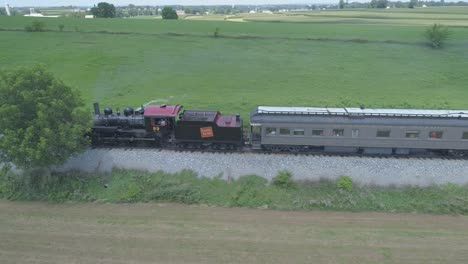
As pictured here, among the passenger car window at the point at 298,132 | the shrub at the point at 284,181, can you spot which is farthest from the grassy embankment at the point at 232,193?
the passenger car window at the point at 298,132

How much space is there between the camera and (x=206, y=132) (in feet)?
78.0

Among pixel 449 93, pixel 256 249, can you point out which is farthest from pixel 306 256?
pixel 449 93

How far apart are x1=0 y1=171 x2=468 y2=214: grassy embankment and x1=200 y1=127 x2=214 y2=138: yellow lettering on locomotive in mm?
3271

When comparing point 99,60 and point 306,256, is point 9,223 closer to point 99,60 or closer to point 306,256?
point 306,256

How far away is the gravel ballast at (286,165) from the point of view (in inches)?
846

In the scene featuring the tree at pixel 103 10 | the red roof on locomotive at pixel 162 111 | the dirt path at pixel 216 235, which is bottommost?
the dirt path at pixel 216 235

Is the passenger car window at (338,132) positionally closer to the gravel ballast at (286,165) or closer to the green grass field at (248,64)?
the gravel ballast at (286,165)

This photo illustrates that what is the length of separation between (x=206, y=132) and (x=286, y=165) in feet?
19.3

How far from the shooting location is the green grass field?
3872 cm

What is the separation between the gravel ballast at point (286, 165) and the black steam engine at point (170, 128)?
2.99ft

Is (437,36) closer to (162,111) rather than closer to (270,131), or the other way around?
(270,131)

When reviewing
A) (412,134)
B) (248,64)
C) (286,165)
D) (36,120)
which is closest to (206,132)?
(286,165)

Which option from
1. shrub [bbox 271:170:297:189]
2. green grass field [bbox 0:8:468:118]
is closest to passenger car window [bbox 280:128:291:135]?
shrub [bbox 271:170:297:189]

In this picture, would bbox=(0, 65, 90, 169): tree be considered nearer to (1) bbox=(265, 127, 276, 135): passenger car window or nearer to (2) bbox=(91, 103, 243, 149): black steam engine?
(2) bbox=(91, 103, 243, 149): black steam engine
